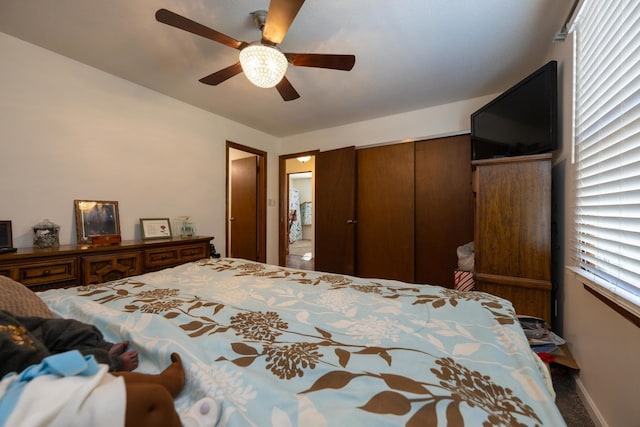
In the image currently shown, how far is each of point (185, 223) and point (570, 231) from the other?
3.42 metres

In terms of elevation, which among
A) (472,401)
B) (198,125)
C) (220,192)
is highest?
(198,125)

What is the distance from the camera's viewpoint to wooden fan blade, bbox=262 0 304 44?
127 cm

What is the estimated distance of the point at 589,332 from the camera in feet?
4.68

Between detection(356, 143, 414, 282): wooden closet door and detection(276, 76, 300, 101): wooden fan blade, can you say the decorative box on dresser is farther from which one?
detection(276, 76, 300, 101): wooden fan blade

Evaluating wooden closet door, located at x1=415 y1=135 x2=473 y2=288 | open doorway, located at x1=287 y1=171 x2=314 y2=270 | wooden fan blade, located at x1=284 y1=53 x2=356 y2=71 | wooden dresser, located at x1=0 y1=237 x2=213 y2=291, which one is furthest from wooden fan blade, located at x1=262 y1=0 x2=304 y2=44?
open doorway, located at x1=287 y1=171 x2=314 y2=270

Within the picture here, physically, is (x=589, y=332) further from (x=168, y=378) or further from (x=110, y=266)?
(x=110, y=266)

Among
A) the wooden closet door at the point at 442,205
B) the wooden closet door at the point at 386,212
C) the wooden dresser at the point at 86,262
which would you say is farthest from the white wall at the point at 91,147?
the wooden closet door at the point at 442,205

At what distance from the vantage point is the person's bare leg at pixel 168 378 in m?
0.57

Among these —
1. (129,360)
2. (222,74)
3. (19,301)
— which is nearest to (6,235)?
(19,301)

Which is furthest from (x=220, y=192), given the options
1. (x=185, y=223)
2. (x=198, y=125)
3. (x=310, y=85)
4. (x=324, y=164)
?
(x=310, y=85)

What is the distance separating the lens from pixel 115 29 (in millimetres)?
1813

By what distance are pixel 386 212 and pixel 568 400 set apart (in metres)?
2.33

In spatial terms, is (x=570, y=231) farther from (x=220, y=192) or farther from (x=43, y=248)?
(x=43, y=248)

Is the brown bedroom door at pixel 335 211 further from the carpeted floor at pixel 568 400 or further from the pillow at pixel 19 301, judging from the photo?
the pillow at pixel 19 301
